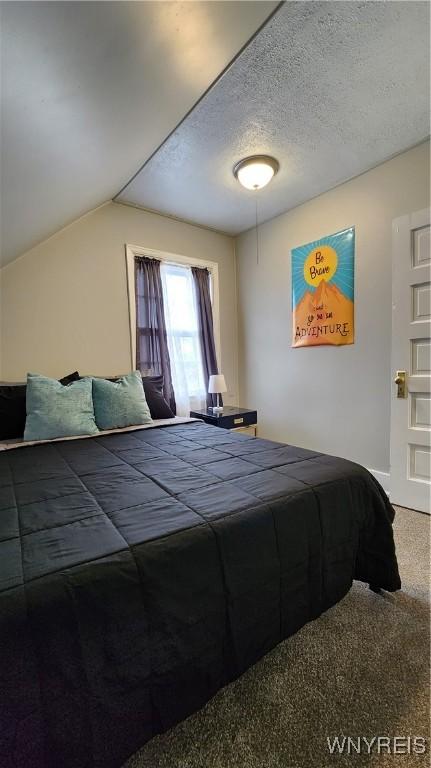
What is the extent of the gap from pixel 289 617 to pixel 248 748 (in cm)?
34

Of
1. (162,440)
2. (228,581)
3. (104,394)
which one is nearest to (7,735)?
(228,581)

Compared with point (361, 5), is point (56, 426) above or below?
below

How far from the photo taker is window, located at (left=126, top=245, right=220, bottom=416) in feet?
10.8

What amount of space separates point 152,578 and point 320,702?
0.78m

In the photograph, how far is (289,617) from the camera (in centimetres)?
105

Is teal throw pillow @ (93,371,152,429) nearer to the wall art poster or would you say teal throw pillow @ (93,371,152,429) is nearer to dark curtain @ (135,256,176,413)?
dark curtain @ (135,256,176,413)

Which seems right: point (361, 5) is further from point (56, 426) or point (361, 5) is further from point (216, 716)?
point (216, 716)

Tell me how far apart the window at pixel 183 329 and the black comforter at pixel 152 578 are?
198 cm

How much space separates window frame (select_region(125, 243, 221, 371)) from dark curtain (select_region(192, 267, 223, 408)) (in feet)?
0.24

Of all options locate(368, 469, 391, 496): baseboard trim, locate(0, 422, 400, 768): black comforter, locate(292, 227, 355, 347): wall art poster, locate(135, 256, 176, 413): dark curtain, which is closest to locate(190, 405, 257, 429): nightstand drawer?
locate(135, 256, 176, 413): dark curtain

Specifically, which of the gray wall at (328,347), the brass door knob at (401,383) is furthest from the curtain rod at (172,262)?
the brass door knob at (401,383)

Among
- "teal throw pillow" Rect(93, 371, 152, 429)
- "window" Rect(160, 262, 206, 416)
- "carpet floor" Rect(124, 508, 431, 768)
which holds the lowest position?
"carpet floor" Rect(124, 508, 431, 768)

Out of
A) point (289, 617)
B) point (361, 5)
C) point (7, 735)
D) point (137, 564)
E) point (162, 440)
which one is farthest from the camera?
point (162, 440)

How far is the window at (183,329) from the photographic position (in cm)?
329
